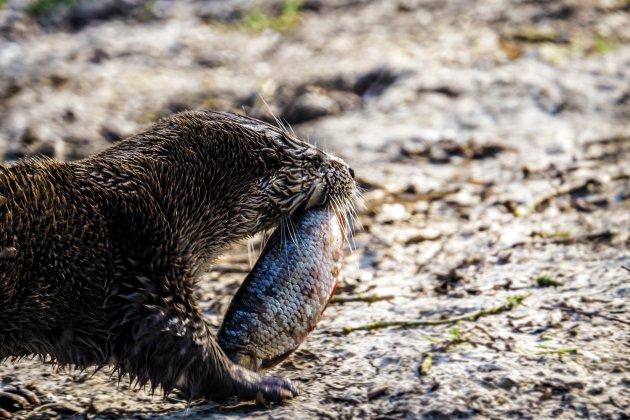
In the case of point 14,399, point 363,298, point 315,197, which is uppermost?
point 315,197

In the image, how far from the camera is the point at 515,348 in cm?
348

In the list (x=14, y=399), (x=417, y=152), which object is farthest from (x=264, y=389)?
(x=417, y=152)

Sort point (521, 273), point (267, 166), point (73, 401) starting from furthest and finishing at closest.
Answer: point (521, 273) → point (267, 166) → point (73, 401)

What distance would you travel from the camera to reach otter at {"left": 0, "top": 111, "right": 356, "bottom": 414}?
309 cm

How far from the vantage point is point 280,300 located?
133 inches

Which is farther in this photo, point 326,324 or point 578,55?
point 578,55

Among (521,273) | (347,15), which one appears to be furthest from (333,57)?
(521,273)

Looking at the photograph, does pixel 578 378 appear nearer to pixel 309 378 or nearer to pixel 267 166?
pixel 309 378

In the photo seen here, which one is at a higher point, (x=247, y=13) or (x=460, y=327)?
(x=247, y=13)

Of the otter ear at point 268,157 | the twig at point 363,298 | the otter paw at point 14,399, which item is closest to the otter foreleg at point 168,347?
the otter paw at point 14,399

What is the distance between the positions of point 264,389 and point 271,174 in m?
0.94

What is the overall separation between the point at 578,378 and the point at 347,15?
18.3 ft

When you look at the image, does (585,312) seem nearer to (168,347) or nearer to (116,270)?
(168,347)

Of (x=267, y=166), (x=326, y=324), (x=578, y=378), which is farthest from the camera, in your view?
(x=326, y=324)
